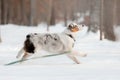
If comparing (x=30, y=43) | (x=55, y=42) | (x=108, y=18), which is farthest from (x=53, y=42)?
(x=108, y=18)

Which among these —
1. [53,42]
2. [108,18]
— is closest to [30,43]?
[53,42]

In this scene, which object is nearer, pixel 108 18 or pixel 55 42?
pixel 55 42

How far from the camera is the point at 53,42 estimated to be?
9.40 metres

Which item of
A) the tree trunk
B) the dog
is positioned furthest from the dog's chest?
the tree trunk

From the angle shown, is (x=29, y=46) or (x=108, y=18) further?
(x=108, y=18)

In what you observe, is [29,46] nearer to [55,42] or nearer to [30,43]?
[30,43]

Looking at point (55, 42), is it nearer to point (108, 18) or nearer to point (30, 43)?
point (30, 43)

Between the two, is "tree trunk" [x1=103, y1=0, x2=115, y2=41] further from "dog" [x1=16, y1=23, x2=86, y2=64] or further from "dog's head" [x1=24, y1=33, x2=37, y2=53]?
"dog's head" [x1=24, y1=33, x2=37, y2=53]

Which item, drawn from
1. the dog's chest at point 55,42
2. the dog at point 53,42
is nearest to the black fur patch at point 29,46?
the dog at point 53,42

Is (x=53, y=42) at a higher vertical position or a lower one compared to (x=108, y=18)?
higher

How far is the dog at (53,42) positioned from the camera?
30.7 feet

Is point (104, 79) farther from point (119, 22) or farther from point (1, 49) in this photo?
point (119, 22)

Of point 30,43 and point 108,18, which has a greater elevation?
point 30,43

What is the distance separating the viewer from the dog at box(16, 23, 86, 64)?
9.34m
